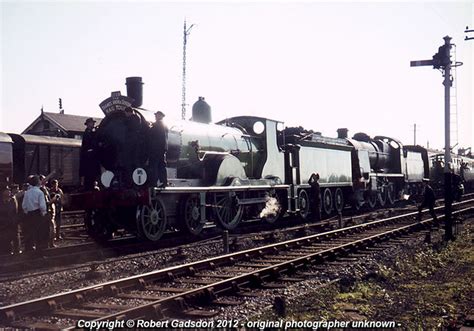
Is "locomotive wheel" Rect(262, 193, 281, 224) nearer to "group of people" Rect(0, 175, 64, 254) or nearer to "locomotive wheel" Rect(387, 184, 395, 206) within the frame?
"group of people" Rect(0, 175, 64, 254)

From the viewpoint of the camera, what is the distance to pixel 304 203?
19500 mm

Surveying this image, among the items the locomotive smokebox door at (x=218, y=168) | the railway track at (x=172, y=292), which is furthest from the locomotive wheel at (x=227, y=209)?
the railway track at (x=172, y=292)

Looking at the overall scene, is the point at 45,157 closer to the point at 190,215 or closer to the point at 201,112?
the point at 201,112

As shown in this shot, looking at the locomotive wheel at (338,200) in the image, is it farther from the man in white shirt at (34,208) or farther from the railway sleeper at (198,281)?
the railway sleeper at (198,281)

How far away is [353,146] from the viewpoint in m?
23.9

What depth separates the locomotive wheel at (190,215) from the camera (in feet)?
43.1

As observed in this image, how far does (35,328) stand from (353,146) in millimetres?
19883

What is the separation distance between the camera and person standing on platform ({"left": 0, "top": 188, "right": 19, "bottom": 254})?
36.6ft

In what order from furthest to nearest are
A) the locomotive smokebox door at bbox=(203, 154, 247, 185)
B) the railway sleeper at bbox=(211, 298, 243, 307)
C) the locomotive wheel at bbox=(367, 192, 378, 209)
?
the locomotive wheel at bbox=(367, 192, 378, 209) < the locomotive smokebox door at bbox=(203, 154, 247, 185) < the railway sleeper at bbox=(211, 298, 243, 307)

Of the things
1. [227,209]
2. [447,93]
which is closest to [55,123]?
[227,209]

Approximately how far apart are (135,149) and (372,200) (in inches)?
642

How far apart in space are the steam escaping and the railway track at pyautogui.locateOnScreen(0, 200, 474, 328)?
5.41 m

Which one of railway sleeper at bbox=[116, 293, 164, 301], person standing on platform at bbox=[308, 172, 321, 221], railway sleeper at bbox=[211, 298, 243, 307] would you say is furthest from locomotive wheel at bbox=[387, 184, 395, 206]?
railway sleeper at bbox=[116, 293, 164, 301]

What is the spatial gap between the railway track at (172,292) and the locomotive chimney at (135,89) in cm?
493
